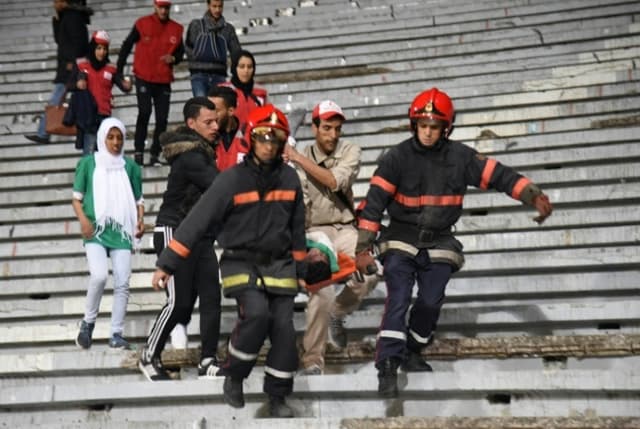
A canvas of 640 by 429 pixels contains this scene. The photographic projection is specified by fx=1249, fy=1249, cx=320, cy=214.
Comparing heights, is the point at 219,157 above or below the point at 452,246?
above

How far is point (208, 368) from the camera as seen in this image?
7145 mm

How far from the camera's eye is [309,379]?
6.77 meters

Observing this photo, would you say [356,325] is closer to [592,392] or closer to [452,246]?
[452,246]

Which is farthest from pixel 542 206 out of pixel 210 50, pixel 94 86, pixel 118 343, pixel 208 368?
pixel 94 86

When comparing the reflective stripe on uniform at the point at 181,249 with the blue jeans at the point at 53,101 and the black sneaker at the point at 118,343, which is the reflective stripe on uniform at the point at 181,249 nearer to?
the black sneaker at the point at 118,343

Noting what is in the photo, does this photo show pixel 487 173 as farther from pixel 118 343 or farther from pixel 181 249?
pixel 118 343

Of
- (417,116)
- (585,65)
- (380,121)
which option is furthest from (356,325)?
(585,65)

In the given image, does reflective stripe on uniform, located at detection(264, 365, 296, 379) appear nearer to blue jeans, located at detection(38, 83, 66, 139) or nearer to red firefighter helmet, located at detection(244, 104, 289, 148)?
red firefighter helmet, located at detection(244, 104, 289, 148)

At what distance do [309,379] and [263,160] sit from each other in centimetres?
122

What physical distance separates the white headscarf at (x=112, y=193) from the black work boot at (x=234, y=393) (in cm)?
192

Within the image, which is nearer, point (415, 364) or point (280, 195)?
point (280, 195)

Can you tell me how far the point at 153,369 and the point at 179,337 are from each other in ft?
1.57

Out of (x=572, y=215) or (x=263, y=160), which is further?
(x=572, y=215)

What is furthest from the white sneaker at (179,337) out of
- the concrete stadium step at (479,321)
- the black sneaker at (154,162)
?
the black sneaker at (154,162)
